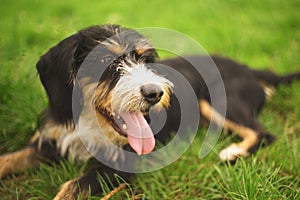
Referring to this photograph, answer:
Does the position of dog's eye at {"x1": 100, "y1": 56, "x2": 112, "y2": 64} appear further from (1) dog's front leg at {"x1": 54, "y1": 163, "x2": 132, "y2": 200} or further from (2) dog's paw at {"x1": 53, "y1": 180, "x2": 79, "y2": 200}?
(2) dog's paw at {"x1": 53, "y1": 180, "x2": 79, "y2": 200}

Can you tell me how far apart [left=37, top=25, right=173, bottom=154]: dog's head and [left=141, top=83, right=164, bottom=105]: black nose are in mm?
22

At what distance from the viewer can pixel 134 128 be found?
3100 mm

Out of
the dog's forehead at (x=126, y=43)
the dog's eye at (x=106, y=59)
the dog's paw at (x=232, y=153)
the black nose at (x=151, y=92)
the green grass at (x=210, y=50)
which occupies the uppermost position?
the dog's forehead at (x=126, y=43)

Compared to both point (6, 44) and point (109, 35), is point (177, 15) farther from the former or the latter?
point (109, 35)

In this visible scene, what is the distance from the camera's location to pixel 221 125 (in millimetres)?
4137

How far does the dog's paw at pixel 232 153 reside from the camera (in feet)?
11.6

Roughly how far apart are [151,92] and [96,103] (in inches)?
A: 19.6

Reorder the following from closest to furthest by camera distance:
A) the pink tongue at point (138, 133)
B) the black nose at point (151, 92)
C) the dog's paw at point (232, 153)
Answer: the black nose at point (151, 92) → the pink tongue at point (138, 133) → the dog's paw at point (232, 153)

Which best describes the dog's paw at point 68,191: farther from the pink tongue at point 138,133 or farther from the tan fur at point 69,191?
the pink tongue at point 138,133

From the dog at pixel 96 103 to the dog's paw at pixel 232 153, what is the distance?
0.01m

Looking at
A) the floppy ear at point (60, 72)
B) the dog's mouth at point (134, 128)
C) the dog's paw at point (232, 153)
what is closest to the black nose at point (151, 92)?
the dog's mouth at point (134, 128)

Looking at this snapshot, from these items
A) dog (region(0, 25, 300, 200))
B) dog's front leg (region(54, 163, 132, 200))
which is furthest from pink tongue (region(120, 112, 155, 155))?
dog's front leg (region(54, 163, 132, 200))

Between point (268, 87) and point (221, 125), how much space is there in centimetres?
112

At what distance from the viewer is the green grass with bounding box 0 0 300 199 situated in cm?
312
